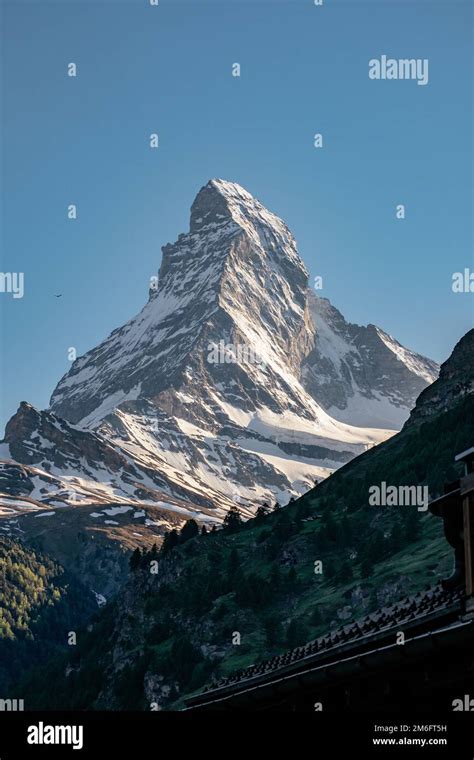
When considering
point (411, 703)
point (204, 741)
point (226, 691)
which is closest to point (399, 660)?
point (411, 703)

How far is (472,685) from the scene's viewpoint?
28109 millimetres

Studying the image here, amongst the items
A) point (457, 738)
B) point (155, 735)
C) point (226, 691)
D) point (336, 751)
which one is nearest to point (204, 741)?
point (155, 735)

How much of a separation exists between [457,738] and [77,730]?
7.46 m

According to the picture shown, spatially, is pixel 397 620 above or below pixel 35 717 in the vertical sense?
above

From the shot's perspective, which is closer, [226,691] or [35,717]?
[35,717]

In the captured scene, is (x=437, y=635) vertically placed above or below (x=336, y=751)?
above

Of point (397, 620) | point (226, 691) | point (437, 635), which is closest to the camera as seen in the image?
point (437, 635)

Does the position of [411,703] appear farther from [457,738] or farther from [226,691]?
[226,691]

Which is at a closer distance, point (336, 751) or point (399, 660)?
point (336, 751)

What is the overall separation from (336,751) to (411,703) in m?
3.08

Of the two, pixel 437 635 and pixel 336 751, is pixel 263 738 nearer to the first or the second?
pixel 336 751

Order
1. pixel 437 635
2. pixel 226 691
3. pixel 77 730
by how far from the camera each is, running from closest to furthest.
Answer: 1. pixel 77 730
2. pixel 437 635
3. pixel 226 691

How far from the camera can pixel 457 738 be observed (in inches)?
1066

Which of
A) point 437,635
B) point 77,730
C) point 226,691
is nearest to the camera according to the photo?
point 77,730
